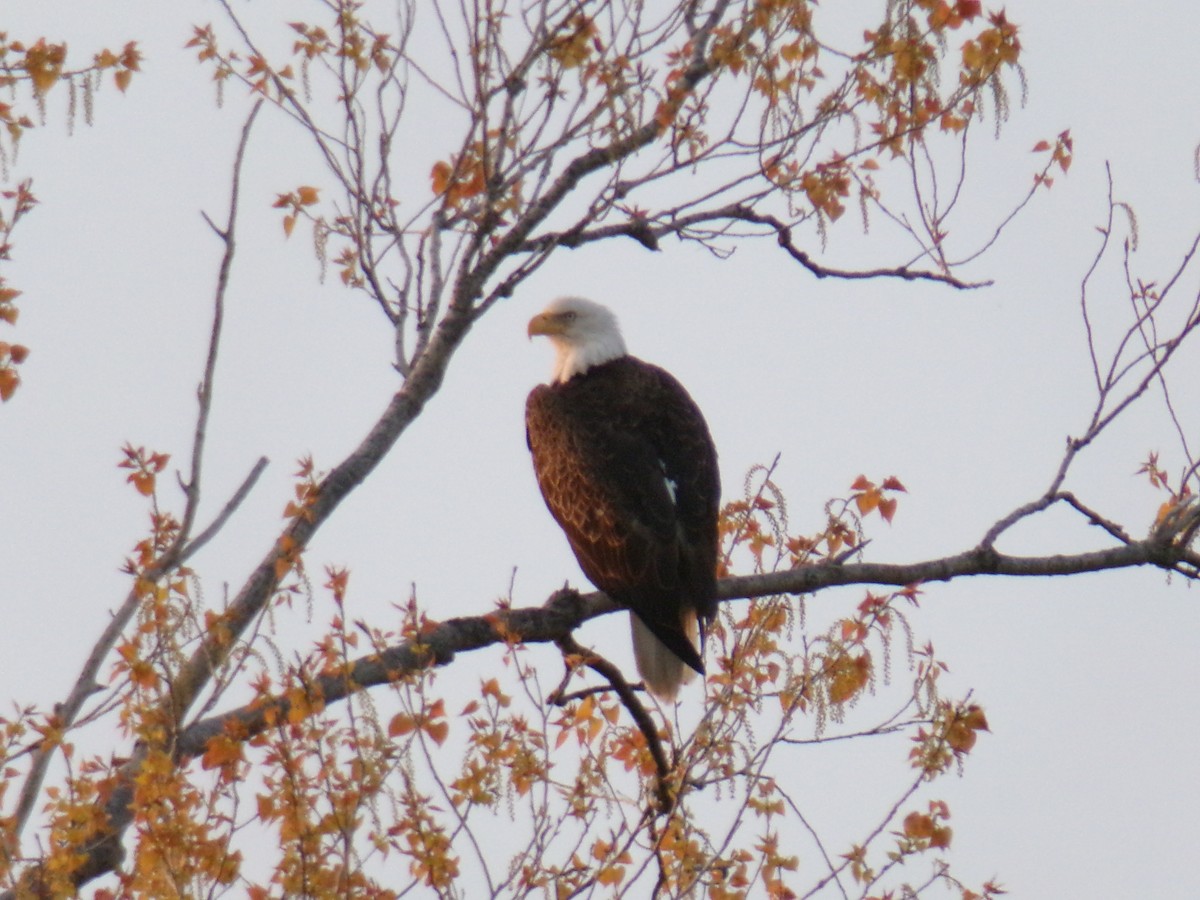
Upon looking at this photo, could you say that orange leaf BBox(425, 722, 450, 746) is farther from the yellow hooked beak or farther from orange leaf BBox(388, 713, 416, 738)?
the yellow hooked beak

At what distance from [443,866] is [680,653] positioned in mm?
2363

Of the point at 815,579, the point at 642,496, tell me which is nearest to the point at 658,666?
the point at 642,496

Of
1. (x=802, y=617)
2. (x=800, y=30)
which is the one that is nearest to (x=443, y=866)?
(x=802, y=617)

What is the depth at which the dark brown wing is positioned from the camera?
22.2 feet

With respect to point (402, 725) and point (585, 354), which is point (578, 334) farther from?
point (402, 725)

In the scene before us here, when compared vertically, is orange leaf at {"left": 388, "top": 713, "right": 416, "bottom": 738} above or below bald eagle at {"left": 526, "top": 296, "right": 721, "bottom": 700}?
below

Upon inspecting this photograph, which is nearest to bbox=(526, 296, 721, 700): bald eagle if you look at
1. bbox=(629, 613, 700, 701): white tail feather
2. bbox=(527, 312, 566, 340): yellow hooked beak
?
bbox=(629, 613, 700, 701): white tail feather

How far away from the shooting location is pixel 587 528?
7039 mm

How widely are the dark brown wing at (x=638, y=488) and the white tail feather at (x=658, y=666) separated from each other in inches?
6.2

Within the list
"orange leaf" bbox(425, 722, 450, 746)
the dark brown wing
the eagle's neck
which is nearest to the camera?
"orange leaf" bbox(425, 722, 450, 746)

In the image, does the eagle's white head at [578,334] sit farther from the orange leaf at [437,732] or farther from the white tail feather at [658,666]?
the orange leaf at [437,732]

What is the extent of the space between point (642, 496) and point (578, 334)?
1287 mm

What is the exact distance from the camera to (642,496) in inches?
274

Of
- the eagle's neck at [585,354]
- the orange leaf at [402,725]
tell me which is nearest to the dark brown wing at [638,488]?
the eagle's neck at [585,354]
